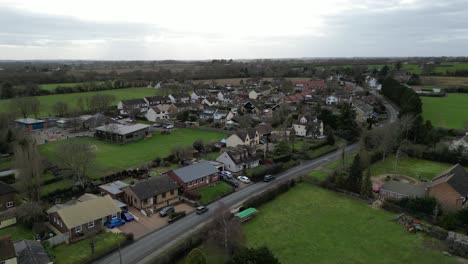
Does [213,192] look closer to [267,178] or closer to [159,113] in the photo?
[267,178]

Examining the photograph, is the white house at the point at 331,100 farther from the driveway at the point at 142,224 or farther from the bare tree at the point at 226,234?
the bare tree at the point at 226,234

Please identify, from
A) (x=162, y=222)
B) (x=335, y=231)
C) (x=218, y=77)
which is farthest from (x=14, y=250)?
(x=218, y=77)

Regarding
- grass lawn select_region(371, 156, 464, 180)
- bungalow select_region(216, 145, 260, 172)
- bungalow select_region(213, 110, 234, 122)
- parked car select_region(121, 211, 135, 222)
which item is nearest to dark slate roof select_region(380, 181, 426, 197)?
grass lawn select_region(371, 156, 464, 180)

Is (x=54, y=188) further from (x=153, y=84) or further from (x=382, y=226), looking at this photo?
(x=153, y=84)

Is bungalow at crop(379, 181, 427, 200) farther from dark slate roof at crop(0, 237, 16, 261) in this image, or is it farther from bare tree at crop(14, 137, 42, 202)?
bare tree at crop(14, 137, 42, 202)

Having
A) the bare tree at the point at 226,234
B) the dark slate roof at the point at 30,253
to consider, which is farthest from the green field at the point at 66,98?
the bare tree at the point at 226,234
